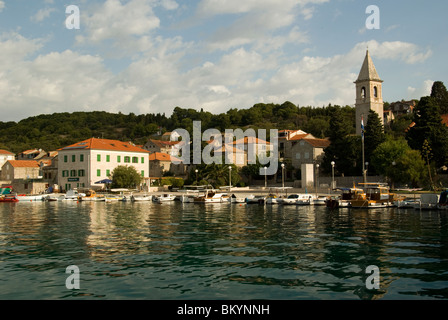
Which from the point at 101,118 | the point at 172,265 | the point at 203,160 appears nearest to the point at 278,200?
the point at 203,160

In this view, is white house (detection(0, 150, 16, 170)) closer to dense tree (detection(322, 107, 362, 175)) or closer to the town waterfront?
dense tree (detection(322, 107, 362, 175))

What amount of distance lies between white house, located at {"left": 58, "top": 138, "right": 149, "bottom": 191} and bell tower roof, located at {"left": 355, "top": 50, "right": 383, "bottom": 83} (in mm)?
43899

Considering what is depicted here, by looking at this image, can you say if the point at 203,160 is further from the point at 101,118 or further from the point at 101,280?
the point at 101,118

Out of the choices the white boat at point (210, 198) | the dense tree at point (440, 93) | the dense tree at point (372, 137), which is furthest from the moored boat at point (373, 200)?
the dense tree at point (440, 93)

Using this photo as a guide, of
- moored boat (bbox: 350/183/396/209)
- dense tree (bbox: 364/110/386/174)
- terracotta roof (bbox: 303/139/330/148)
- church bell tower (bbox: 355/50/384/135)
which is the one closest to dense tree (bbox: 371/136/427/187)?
dense tree (bbox: 364/110/386/174)

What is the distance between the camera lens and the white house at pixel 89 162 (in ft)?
221

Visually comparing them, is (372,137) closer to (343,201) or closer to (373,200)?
(343,201)

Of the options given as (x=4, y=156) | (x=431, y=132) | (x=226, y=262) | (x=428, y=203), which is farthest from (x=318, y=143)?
(x=4, y=156)

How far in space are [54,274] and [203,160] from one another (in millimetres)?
62274

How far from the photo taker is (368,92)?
73375 mm

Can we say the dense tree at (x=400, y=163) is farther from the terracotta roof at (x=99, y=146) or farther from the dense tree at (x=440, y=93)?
the terracotta roof at (x=99, y=146)

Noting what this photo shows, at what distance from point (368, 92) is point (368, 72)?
374cm

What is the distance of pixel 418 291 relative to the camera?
10.8 metres

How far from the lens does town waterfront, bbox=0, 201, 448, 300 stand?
1086cm
